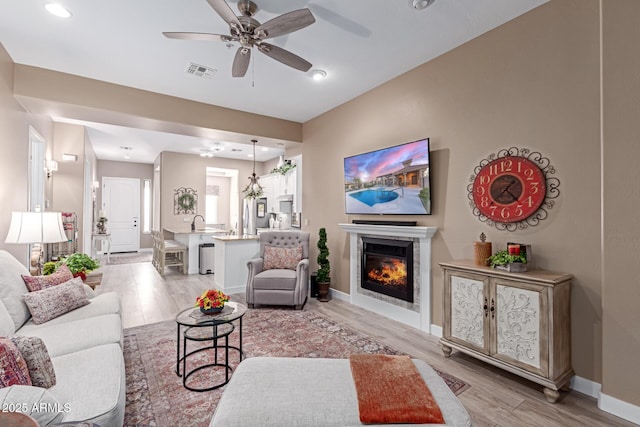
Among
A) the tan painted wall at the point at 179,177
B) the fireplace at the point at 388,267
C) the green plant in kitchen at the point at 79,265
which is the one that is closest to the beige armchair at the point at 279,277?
the fireplace at the point at 388,267

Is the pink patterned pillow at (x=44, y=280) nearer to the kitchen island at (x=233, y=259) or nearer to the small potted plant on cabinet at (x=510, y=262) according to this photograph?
the kitchen island at (x=233, y=259)

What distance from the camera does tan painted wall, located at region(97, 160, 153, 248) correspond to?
9.14 metres

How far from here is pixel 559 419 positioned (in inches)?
76.5

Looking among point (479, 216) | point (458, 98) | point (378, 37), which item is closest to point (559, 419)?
point (479, 216)

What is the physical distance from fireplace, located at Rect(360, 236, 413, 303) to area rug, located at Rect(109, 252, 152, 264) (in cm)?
668

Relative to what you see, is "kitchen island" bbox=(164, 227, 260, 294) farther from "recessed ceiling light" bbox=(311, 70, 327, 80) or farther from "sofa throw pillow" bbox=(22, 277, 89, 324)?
"recessed ceiling light" bbox=(311, 70, 327, 80)

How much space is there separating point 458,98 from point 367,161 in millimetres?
1302

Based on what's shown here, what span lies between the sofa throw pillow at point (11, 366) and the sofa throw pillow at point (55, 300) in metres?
1.23

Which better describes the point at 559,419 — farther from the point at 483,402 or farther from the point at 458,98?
the point at 458,98

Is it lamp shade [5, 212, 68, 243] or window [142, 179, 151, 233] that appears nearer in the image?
lamp shade [5, 212, 68, 243]

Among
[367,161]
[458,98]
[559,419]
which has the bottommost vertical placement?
[559,419]

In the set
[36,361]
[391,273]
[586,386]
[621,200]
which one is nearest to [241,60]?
[36,361]

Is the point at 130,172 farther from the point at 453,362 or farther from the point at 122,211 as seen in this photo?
the point at 453,362

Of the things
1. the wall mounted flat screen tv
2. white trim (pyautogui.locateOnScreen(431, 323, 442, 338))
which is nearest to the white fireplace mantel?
white trim (pyautogui.locateOnScreen(431, 323, 442, 338))
